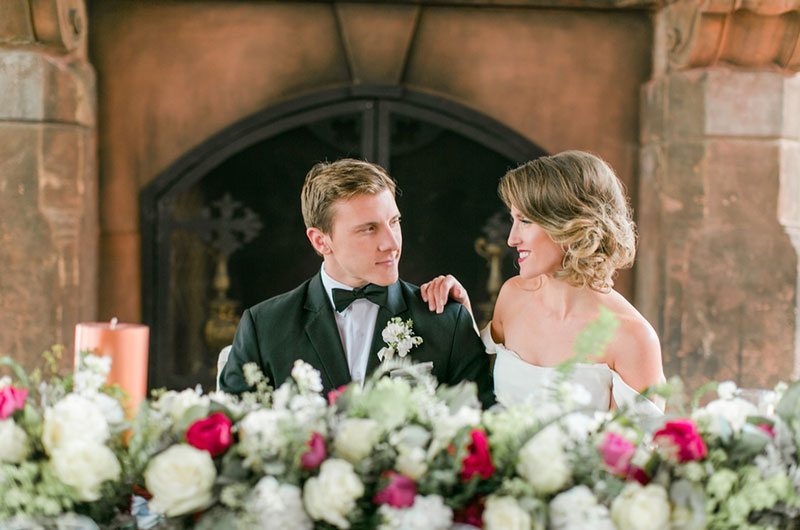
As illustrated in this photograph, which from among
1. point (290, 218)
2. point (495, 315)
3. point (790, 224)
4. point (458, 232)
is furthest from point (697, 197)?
point (290, 218)

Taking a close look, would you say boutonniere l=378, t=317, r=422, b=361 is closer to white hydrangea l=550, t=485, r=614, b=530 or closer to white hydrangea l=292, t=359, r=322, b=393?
white hydrangea l=292, t=359, r=322, b=393

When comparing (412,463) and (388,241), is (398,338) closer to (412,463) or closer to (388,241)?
(388,241)

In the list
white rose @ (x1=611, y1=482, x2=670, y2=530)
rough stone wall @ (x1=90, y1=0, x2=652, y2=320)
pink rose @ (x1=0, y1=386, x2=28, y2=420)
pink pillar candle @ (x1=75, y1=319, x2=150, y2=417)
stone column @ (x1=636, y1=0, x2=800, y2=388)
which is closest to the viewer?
white rose @ (x1=611, y1=482, x2=670, y2=530)

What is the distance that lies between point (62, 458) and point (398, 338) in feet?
3.57

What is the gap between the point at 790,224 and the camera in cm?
366


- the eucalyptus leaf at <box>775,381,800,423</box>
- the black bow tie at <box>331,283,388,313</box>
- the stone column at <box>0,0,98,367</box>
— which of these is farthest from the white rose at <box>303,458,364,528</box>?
the stone column at <box>0,0,98,367</box>

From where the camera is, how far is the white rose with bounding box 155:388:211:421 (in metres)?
1.54

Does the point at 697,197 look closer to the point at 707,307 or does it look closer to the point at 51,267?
the point at 707,307

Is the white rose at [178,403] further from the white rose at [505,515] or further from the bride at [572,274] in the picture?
the bride at [572,274]

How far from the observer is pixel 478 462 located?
4.67ft

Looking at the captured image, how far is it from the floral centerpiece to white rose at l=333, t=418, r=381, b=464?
31 centimetres

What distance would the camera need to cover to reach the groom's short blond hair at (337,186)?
2396mm

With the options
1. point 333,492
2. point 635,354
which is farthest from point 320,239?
point 333,492

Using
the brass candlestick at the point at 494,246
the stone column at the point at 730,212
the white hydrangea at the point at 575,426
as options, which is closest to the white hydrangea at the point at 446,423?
the white hydrangea at the point at 575,426
